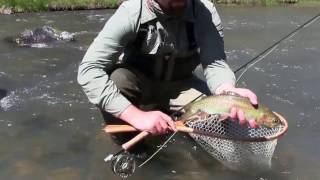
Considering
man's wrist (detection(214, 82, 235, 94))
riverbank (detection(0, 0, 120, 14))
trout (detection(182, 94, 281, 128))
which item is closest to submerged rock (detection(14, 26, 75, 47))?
riverbank (detection(0, 0, 120, 14))

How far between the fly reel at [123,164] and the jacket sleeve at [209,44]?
0.96 metres

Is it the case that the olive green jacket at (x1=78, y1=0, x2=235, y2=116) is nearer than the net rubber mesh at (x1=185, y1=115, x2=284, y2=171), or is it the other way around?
the olive green jacket at (x1=78, y1=0, x2=235, y2=116)

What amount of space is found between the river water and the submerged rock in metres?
0.23

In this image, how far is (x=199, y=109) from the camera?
4973mm

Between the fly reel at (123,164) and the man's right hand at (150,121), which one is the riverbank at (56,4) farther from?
the man's right hand at (150,121)

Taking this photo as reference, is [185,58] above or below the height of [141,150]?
above

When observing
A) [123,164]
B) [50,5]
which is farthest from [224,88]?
[50,5]

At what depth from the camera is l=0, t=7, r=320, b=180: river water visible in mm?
5922

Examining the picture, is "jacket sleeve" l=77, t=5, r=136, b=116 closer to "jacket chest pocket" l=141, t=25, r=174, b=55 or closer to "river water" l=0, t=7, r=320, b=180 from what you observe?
"jacket chest pocket" l=141, t=25, r=174, b=55

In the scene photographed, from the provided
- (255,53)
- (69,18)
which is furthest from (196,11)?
(69,18)

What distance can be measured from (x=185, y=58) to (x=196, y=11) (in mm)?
524

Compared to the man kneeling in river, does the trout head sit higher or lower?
lower

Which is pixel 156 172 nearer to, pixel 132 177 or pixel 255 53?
pixel 132 177

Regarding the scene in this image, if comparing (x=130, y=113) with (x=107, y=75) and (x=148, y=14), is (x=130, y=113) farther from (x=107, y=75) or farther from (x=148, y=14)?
(x=148, y=14)
